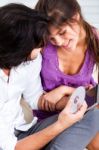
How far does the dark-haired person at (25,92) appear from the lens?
1.09 m

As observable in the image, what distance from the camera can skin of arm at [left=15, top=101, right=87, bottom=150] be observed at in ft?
4.01

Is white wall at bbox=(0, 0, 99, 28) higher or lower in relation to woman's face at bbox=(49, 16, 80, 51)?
lower

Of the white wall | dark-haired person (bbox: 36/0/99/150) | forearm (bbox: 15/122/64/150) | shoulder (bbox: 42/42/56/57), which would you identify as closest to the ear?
dark-haired person (bbox: 36/0/99/150)

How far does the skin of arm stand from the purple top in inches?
8.2

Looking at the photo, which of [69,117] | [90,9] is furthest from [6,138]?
[90,9]

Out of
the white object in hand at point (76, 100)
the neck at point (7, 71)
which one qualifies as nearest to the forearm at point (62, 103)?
the white object in hand at point (76, 100)

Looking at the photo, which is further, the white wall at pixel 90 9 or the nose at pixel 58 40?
the white wall at pixel 90 9

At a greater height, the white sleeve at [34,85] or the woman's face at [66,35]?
the woman's face at [66,35]

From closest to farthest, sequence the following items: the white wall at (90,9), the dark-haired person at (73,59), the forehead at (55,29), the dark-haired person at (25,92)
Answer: the dark-haired person at (25,92) → the forehead at (55,29) → the dark-haired person at (73,59) → the white wall at (90,9)

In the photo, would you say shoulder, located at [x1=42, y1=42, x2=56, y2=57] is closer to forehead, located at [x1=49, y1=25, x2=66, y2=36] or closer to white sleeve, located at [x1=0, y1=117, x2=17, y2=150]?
forehead, located at [x1=49, y1=25, x2=66, y2=36]

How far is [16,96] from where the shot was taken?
1.33 m

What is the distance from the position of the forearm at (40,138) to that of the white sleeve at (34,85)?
20 cm

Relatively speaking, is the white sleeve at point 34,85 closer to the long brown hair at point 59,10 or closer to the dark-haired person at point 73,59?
the dark-haired person at point 73,59

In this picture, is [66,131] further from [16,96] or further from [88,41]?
[88,41]
